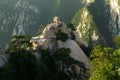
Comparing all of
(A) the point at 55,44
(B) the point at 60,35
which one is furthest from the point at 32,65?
(B) the point at 60,35

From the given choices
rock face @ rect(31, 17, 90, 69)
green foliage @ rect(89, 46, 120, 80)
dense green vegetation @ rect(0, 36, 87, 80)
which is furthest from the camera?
rock face @ rect(31, 17, 90, 69)

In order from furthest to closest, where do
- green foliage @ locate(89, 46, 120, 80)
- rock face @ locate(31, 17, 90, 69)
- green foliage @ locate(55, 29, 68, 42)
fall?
green foliage @ locate(55, 29, 68, 42), rock face @ locate(31, 17, 90, 69), green foliage @ locate(89, 46, 120, 80)

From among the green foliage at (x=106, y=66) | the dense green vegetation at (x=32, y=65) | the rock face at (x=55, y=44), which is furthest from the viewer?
the rock face at (x=55, y=44)

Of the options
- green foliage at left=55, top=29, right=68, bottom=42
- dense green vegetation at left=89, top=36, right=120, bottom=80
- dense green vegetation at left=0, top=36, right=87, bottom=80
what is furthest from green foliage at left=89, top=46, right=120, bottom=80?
green foliage at left=55, top=29, right=68, bottom=42

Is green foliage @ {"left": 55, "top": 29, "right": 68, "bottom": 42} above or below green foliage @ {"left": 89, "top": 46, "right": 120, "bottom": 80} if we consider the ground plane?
above

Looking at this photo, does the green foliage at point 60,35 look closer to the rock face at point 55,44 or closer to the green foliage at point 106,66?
the rock face at point 55,44

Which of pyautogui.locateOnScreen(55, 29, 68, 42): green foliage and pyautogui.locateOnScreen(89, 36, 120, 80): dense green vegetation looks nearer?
pyautogui.locateOnScreen(89, 36, 120, 80): dense green vegetation

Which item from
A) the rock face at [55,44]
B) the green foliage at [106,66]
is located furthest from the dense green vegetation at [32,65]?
the green foliage at [106,66]

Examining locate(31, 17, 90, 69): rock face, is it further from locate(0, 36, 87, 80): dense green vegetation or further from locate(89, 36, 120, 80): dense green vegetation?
locate(89, 36, 120, 80): dense green vegetation

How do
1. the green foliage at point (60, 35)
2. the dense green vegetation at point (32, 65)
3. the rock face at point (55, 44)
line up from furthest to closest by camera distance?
the green foliage at point (60, 35) < the rock face at point (55, 44) < the dense green vegetation at point (32, 65)

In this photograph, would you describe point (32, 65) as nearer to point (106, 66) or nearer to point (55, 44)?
point (55, 44)

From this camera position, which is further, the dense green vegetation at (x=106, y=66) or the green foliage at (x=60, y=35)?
the green foliage at (x=60, y=35)

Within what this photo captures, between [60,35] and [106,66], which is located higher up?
[60,35]

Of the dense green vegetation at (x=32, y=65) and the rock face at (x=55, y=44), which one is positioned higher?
the rock face at (x=55, y=44)
